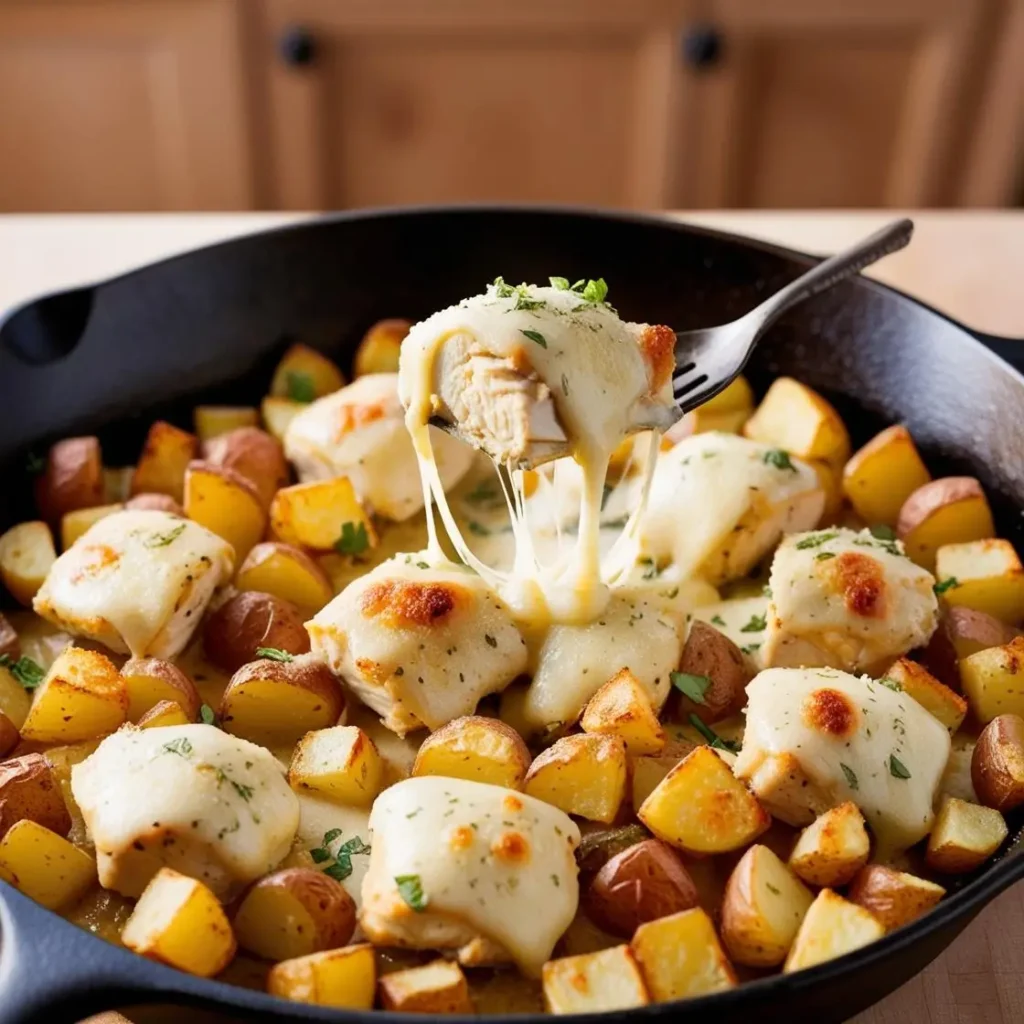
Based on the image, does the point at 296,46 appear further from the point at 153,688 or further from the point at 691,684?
the point at 691,684

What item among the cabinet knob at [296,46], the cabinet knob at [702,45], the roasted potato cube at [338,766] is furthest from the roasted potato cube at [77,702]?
the cabinet knob at [702,45]

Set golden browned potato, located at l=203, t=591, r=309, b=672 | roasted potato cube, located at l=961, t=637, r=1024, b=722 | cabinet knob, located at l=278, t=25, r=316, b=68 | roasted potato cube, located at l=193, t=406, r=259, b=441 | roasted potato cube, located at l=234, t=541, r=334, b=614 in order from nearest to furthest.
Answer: roasted potato cube, located at l=961, t=637, r=1024, b=722
golden browned potato, located at l=203, t=591, r=309, b=672
roasted potato cube, located at l=234, t=541, r=334, b=614
roasted potato cube, located at l=193, t=406, r=259, b=441
cabinet knob, located at l=278, t=25, r=316, b=68

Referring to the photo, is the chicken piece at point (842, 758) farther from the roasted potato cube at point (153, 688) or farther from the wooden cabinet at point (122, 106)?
the wooden cabinet at point (122, 106)

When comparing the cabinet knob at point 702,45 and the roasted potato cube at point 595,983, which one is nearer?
the roasted potato cube at point 595,983

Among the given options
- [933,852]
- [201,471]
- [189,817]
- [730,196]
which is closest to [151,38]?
[730,196]

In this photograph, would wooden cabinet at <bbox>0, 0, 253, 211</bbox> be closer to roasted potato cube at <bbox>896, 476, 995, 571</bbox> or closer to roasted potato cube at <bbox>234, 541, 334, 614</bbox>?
roasted potato cube at <bbox>234, 541, 334, 614</bbox>

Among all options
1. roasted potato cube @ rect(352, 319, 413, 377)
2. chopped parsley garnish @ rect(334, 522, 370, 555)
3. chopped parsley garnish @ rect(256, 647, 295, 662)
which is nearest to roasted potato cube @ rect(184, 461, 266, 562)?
chopped parsley garnish @ rect(334, 522, 370, 555)
